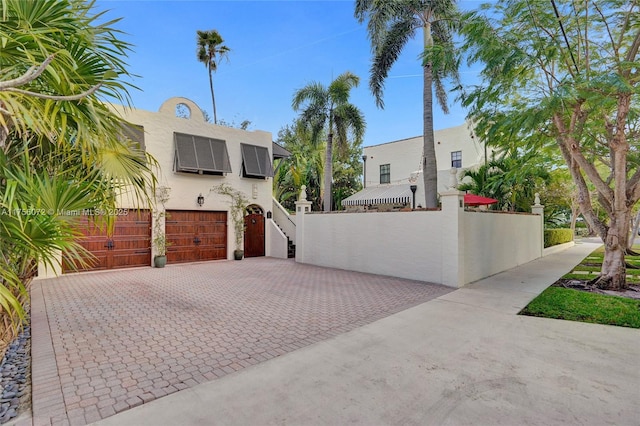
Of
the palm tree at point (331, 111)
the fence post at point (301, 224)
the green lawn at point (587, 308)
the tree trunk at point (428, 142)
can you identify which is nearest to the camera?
the green lawn at point (587, 308)

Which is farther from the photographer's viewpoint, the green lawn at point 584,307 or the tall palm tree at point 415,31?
the tall palm tree at point 415,31

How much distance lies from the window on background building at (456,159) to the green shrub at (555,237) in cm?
704

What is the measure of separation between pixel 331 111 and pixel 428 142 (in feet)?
24.8

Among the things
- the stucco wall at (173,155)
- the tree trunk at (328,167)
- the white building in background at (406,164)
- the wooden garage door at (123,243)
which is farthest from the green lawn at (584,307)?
the wooden garage door at (123,243)

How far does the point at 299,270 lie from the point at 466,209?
6991 mm

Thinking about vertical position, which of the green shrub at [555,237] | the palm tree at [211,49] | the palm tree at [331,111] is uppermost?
the palm tree at [211,49]

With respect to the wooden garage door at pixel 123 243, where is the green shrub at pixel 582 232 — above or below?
below

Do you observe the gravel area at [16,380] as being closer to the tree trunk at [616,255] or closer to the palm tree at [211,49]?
the tree trunk at [616,255]

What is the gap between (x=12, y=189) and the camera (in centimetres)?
363

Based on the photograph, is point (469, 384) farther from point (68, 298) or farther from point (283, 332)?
point (68, 298)

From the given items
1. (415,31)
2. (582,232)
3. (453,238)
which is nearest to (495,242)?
(453,238)

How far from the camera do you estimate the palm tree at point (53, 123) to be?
350 centimetres

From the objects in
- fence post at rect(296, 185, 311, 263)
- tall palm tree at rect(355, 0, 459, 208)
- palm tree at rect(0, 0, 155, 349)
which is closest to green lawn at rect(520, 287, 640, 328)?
tall palm tree at rect(355, 0, 459, 208)

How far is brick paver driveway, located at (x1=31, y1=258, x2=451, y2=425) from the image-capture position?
412cm
